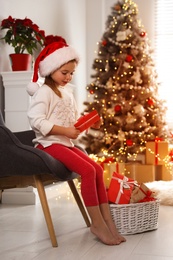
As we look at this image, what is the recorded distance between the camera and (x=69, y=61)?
2574 millimetres

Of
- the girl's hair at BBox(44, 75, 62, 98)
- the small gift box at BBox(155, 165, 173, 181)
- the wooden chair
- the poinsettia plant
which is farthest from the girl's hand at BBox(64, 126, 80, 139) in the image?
the small gift box at BBox(155, 165, 173, 181)

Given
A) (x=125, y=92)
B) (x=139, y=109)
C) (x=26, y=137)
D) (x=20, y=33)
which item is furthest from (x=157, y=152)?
(x=26, y=137)

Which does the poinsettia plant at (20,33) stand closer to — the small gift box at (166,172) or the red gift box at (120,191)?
the red gift box at (120,191)

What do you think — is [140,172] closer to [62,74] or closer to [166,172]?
[166,172]

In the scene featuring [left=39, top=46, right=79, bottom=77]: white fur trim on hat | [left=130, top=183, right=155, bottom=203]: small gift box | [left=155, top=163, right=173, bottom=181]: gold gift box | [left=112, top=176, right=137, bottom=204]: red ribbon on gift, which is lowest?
[left=155, top=163, right=173, bottom=181]: gold gift box

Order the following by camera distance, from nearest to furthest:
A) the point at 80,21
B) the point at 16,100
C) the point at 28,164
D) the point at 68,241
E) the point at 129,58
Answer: the point at 28,164
the point at 68,241
the point at 16,100
the point at 129,58
the point at 80,21

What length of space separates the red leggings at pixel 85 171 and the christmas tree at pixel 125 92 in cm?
250

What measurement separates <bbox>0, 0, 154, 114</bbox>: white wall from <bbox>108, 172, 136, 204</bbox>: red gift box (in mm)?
2169

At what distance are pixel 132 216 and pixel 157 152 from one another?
8.16 ft

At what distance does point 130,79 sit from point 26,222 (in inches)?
100

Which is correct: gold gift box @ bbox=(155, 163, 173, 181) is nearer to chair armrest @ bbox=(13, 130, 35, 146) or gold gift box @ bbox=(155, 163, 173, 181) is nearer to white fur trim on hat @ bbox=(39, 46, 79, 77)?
chair armrest @ bbox=(13, 130, 35, 146)

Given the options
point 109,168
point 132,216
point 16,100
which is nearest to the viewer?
point 132,216

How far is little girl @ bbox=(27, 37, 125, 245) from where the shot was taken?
2.29 metres

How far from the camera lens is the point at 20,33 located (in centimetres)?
364
